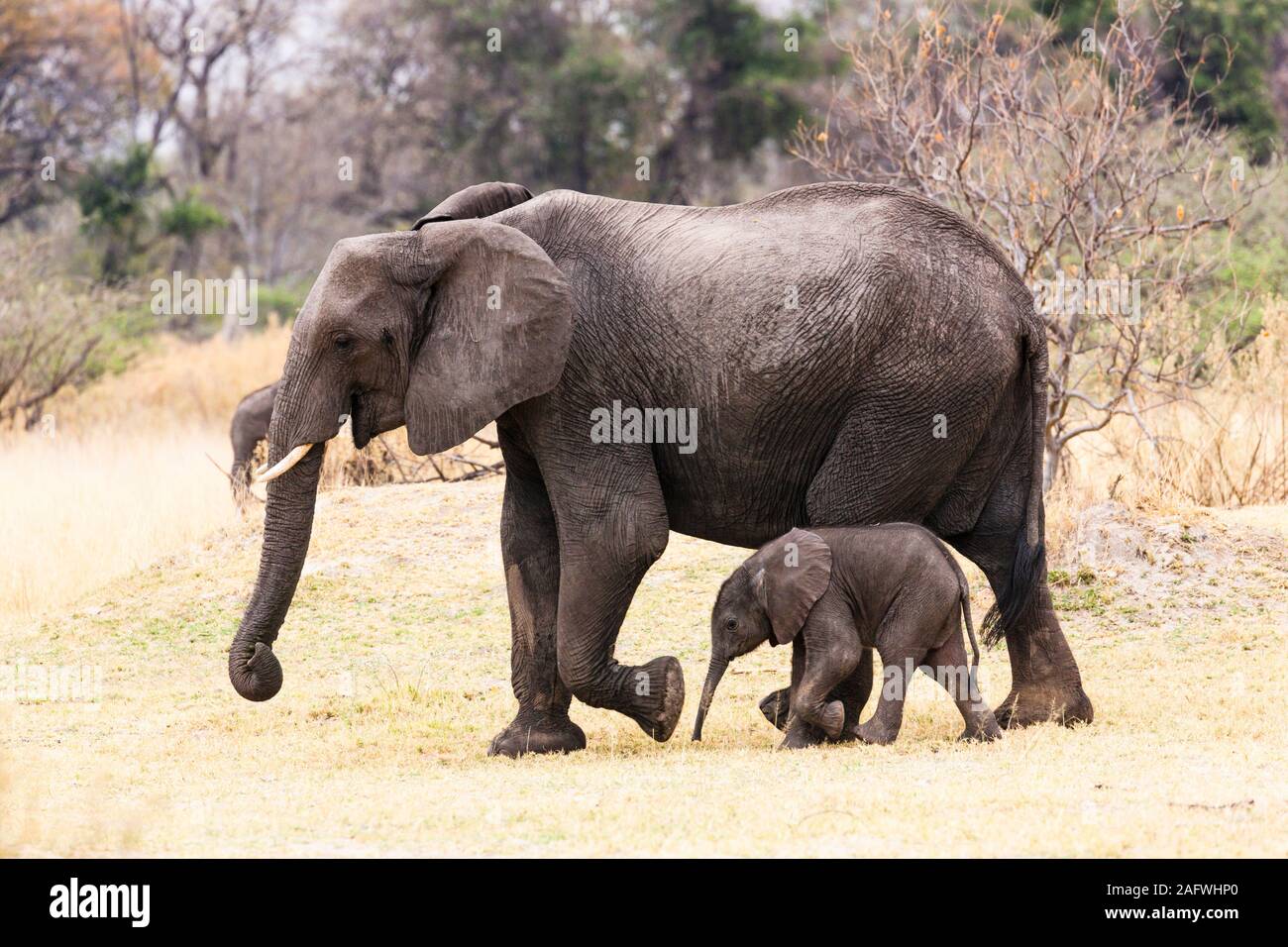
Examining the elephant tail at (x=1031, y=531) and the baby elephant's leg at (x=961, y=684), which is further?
the elephant tail at (x=1031, y=531)

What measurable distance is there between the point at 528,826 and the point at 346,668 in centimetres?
487

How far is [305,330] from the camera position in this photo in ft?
24.7

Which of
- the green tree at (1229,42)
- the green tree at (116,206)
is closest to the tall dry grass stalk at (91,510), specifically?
the green tree at (116,206)

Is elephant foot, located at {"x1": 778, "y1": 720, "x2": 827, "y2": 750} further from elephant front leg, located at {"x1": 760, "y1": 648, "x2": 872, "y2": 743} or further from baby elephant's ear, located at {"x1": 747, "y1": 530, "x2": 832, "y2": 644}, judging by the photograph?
baby elephant's ear, located at {"x1": 747, "y1": 530, "x2": 832, "y2": 644}

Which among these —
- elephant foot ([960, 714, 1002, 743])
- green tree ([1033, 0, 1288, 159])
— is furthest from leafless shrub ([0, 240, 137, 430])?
green tree ([1033, 0, 1288, 159])

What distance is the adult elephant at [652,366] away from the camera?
749 centimetres

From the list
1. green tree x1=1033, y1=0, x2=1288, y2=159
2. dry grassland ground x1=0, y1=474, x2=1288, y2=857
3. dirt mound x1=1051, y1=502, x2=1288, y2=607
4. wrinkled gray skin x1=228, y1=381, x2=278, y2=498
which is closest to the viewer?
dry grassland ground x1=0, y1=474, x2=1288, y2=857

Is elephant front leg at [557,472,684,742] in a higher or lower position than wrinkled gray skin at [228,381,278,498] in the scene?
higher

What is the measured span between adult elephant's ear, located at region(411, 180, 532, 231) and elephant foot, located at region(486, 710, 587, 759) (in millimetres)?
2263

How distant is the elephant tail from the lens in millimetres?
7902

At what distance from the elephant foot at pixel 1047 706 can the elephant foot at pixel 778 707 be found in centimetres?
Answer: 95

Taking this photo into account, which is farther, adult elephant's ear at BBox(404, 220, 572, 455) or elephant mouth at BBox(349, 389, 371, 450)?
elephant mouth at BBox(349, 389, 371, 450)

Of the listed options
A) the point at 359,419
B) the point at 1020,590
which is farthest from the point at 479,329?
the point at 1020,590

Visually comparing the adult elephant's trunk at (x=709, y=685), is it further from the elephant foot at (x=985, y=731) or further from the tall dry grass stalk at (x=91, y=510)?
the tall dry grass stalk at (x=91, y=510)
